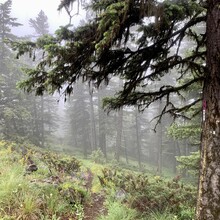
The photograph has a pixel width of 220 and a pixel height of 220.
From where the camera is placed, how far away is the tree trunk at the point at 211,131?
396 centimetres

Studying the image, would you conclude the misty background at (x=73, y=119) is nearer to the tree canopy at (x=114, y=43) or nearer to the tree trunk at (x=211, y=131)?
the tree canopy at (x=114, y=43)

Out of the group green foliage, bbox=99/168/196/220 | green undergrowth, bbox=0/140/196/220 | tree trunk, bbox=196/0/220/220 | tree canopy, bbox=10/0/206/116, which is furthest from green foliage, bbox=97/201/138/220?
tree canopy, bbox=10/0/206/116

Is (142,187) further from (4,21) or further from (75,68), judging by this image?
(4,21)

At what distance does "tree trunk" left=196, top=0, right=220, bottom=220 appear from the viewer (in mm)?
3957

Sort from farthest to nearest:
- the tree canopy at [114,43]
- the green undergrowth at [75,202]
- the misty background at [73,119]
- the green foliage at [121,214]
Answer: the misty background at [73,119], the green foliage at [121,214], the green undergrowth at [75,202], the tree canopy at [114,43]

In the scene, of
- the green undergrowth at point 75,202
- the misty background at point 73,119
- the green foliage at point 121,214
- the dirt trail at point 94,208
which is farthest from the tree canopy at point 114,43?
the dirt trail at point 94,208

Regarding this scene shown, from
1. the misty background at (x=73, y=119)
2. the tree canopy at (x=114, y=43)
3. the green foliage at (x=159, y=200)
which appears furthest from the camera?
the misty background at (x=73, y=119)

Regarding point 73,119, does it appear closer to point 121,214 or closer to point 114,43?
point 121,214

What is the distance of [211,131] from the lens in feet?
13.3

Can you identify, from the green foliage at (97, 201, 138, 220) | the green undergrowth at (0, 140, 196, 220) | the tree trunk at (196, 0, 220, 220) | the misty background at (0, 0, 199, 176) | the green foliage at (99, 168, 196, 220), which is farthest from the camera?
the misty background at (0, 0, 199, 176)

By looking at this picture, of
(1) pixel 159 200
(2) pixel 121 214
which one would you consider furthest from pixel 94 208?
(1) pixel 159 200

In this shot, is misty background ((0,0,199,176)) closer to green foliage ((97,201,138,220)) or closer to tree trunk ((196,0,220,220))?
tree trunk ((196,0,220,220))

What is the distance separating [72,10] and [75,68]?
110cm

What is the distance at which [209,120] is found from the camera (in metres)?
4.12
